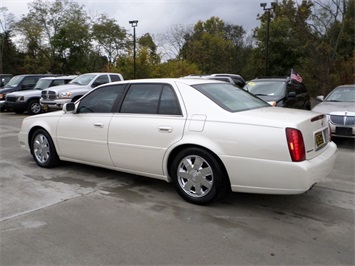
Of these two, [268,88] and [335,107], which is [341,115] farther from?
[268,88]

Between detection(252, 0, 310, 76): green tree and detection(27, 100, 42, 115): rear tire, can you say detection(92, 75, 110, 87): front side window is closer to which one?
detection(27, 100, 42, 115): rear tire

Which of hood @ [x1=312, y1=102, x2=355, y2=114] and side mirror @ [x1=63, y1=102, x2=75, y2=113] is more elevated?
side mirror @ [x1=63, y1=102, x2=75, y2=113]

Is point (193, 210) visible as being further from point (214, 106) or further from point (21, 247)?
point (21, 247)

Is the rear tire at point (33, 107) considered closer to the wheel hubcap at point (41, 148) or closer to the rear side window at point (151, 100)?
the wheel hubcap at point (41, 148)

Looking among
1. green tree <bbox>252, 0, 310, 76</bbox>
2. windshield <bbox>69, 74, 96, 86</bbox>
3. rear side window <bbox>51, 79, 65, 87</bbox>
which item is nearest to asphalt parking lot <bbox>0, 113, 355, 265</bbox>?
windshield <bbox>69, 74, 96, 86</bbox>

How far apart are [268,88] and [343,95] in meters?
2.05

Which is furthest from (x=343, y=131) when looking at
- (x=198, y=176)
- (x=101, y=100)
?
(x=101, y=100)

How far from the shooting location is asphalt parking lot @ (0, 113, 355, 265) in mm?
2963

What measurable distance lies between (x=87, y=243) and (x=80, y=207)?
931 mm

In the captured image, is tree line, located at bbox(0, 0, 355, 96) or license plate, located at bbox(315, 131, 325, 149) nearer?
license plate, located at bbox(315, 131, 325, 149)

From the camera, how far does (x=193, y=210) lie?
13.0ft

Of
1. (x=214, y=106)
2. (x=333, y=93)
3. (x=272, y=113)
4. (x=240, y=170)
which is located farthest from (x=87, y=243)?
(x=333, y=93)

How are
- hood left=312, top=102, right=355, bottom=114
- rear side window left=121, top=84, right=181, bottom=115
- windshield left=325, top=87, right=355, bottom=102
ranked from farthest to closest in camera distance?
1. windshield left=325, top=87, right=355, bottom=102
2. hood left=312, top=102, right=355, bottom=114
3. rear side window left=121, top=84, right=181, bottom=115

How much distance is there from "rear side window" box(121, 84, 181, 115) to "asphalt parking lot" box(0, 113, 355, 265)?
1.10 metres
